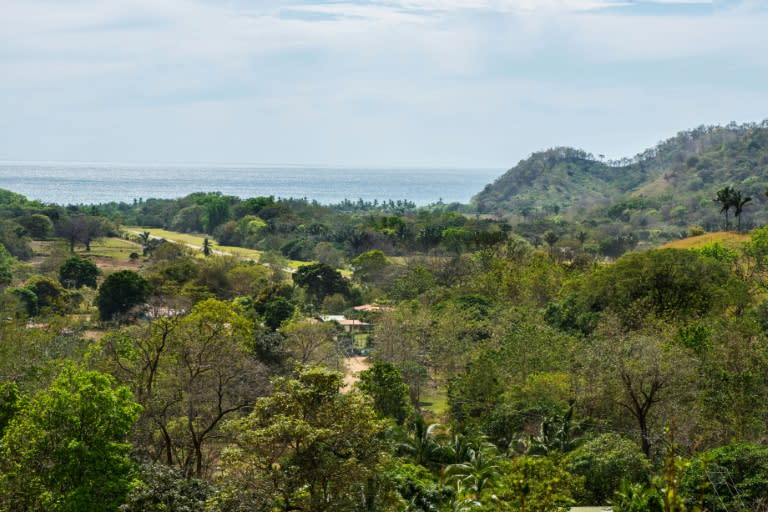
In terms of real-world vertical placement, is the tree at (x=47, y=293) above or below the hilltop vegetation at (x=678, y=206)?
below

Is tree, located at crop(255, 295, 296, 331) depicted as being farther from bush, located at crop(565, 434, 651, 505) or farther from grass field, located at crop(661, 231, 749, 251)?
grass field, located at crop(661, 231, 749, 251)

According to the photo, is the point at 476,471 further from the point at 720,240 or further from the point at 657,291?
the point at 720,240

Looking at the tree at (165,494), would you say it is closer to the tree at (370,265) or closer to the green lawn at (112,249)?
the tree at (370,265)

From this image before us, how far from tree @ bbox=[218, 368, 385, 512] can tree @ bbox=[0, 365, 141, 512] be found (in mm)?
2596

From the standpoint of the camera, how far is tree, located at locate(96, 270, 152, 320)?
48.5 m

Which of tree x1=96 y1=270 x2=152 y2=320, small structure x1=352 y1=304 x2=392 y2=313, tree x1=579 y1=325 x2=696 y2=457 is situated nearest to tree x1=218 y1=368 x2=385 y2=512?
tree x1=579 y1=325 x2=696 y2=457

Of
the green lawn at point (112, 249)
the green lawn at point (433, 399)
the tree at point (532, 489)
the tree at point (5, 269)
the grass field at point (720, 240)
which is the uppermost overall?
the grass field at point (720, 240)

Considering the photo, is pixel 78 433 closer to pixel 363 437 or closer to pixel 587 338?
pixel 363 437

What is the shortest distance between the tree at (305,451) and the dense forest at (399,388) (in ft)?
0.14

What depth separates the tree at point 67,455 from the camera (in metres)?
16.1

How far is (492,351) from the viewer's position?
30.8 metres

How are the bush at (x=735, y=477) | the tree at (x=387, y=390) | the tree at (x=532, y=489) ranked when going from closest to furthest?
1. the tree at (x=532, y=489)
2. the bush at (x=735, y=477)
3. the tree at (x=387, y=390)

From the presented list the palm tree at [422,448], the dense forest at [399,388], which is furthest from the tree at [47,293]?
the palm tree at [422,448]

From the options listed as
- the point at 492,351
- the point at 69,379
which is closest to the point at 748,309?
the point at 492,351
